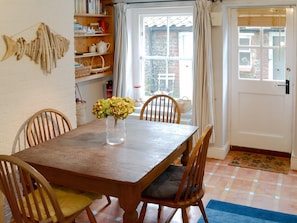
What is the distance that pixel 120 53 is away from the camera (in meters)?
5.12

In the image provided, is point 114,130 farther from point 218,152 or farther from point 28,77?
point 218,152

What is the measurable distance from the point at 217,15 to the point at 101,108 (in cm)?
226

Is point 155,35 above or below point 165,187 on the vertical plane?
above

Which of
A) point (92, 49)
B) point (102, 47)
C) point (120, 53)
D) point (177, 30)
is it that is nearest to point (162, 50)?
point (177, 30)

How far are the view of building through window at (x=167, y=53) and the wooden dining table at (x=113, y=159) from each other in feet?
6.37

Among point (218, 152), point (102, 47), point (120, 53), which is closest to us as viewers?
point (218, 152)

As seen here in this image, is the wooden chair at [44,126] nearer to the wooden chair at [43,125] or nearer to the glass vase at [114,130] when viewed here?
the wooden chair at [43,125]

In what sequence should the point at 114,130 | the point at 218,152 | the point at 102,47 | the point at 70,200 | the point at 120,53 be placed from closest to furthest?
the point at 70,200
the point at 114,130
the point at 218,152
the point at 102,47
the point at 120,53

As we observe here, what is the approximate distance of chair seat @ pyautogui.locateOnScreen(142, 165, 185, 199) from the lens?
273 cm

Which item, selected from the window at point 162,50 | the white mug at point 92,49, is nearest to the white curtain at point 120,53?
the window at point 162,50

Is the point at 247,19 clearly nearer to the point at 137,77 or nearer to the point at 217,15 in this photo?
the point at 217,15

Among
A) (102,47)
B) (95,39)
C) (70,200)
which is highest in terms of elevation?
(95,39)

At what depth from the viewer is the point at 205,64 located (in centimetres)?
464

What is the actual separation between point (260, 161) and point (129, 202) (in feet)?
9.36
